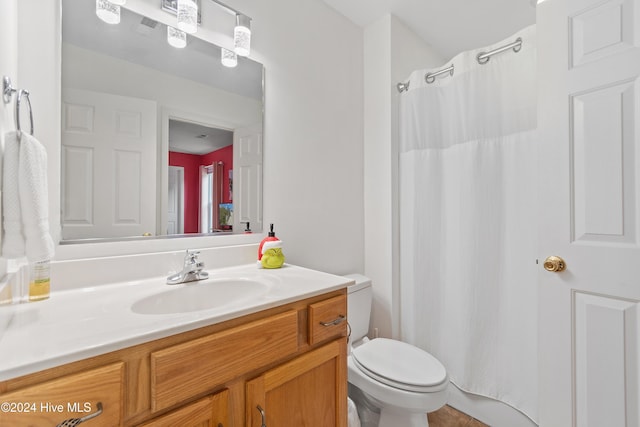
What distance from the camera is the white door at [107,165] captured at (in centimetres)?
100

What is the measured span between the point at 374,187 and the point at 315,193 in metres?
0.48

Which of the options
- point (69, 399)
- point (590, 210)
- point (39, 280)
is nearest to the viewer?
point (69, 399)

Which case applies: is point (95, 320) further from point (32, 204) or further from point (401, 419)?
point (401, 419)

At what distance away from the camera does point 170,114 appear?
3.97 ft

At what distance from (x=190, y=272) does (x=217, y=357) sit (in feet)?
1.48

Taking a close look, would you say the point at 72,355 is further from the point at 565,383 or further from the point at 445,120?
the point at 445,120

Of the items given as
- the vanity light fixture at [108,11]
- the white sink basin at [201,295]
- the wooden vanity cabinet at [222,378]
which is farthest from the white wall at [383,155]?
the vanity light fixture at [108,11]

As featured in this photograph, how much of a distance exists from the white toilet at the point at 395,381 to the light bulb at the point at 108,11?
162cm

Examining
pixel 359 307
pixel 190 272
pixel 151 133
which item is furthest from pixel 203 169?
pixel 359 307

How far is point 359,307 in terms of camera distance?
1.64 meters

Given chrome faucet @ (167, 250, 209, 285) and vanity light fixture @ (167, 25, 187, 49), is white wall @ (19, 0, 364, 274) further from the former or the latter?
chrome faucet @ (167, 250, 209, 285)

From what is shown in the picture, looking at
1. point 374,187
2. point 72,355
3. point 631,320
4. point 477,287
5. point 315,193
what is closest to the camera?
point 72,355

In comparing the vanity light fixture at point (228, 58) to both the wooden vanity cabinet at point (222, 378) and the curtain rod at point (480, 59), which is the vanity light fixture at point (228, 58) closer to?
the curtain rod at point (480, 59)

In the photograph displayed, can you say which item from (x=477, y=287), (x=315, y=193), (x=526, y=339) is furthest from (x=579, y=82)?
(x=315, y=193)
